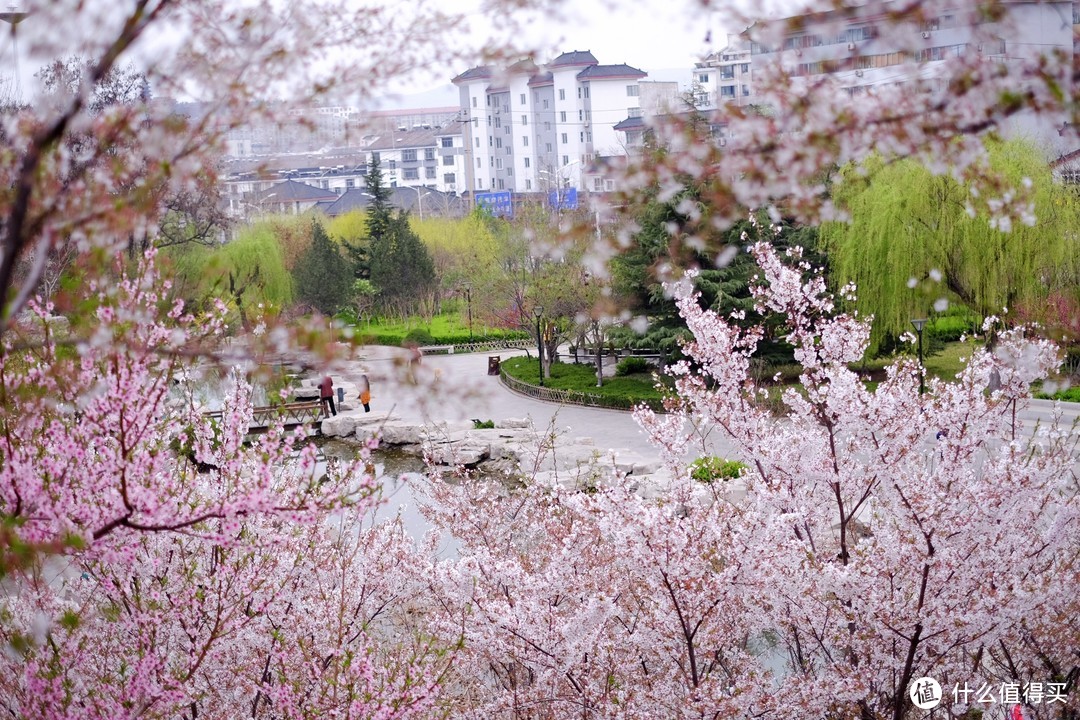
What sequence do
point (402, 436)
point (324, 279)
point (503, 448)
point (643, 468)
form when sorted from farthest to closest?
point (324, 279), point (402, 436), point (503, 448), point (643, 468)

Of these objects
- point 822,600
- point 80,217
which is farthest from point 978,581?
point 80,217

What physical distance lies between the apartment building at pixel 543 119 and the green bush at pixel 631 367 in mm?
24770

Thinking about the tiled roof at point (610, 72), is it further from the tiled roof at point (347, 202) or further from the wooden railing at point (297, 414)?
the wooden railing at point (297, 414)

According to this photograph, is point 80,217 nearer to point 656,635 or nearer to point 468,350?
point 656,635

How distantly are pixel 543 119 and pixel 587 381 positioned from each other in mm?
43115

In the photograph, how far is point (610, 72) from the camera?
5747 cm

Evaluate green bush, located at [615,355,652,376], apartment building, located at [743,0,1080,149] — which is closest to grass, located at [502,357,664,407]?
green bush, located at [615,355,652,376]

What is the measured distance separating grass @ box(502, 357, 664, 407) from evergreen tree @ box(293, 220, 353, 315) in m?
7.71

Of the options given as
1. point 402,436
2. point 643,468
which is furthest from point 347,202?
point 643,468

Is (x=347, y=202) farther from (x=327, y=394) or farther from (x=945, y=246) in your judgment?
(x=945, y=246)

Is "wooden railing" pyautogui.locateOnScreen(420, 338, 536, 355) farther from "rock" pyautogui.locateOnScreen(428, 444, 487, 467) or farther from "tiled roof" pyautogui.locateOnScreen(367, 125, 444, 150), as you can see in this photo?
"tiled roof" pyautogui.locateOnScreen(367, 125, 444, 150)

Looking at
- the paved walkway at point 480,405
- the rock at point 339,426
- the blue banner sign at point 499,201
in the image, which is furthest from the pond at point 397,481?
the blue banner sign at point 499,201

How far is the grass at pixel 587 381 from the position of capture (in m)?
19.3

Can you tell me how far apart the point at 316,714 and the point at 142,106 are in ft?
8.58
